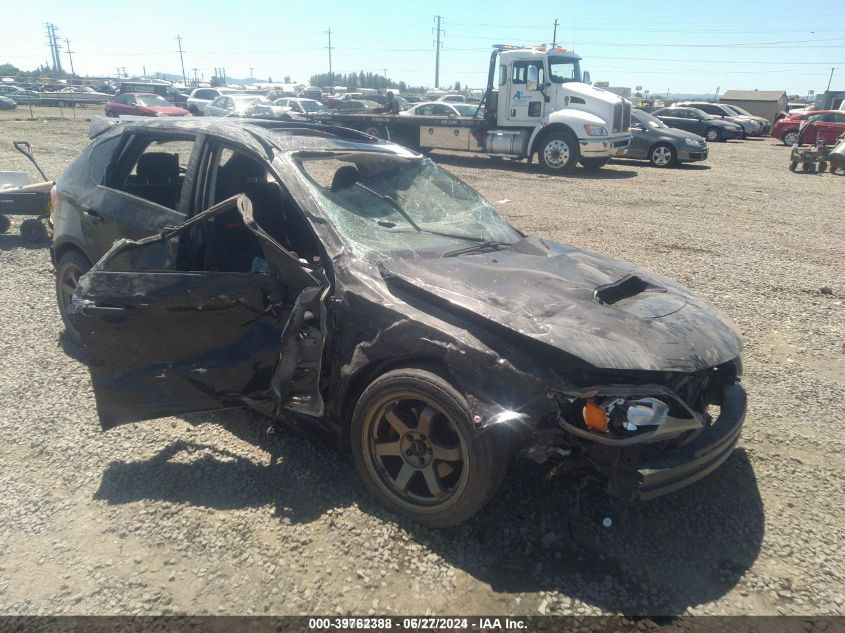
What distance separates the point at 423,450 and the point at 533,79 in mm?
15087

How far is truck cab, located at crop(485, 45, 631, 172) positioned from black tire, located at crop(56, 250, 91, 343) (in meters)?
13.4

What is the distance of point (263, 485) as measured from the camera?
311 cm

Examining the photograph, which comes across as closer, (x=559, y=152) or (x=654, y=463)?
(x=654, y=463)

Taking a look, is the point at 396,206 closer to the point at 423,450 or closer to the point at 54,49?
the point at 423,450

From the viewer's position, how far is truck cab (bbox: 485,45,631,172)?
15281 mm

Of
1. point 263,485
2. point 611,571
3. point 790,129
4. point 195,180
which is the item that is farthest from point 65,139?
point 790,129

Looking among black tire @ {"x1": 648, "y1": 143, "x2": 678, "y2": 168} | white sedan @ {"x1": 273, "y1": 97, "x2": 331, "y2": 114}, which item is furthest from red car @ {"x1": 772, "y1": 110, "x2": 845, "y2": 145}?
white sedan @ {"x1": 273, "y1": 97, "x2": 331, "y2": 114}

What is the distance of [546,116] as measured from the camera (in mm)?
15859

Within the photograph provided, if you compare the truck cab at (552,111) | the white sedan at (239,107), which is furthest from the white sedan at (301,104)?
the truck cab at (552,111)

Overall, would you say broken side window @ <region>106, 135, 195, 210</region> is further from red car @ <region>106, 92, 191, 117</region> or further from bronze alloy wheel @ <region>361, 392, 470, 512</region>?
→ red car @ <region>106, 92, 191, 117</region>

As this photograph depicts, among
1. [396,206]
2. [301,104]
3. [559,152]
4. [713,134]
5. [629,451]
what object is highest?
[301,104]

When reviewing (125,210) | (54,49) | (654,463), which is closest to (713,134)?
(125,210)

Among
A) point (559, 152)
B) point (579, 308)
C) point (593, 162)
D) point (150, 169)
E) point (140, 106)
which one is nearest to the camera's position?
point (579, 308)

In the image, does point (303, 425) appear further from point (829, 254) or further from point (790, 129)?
point (790, 129)
